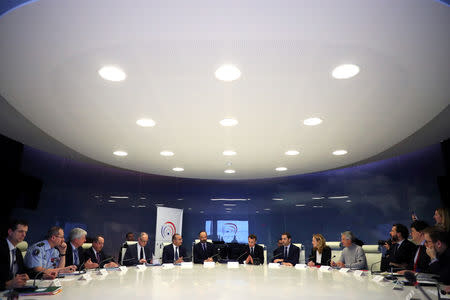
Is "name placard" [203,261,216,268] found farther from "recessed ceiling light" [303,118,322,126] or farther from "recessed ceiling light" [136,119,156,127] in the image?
"recessed ceiling light" [303,118,322,126]

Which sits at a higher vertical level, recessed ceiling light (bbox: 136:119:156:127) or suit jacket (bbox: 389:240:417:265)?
recessed ceiling light (bbox: 136:119:156:127)

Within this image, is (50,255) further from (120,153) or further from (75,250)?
(120,153)

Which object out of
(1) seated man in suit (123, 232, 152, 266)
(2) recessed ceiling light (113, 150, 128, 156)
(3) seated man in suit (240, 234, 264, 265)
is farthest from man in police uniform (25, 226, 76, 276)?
(3) seated man in suit (240, 234, 264, 265)

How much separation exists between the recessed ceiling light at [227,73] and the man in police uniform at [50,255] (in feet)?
9.30

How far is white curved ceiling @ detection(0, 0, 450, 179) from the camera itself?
2.11m

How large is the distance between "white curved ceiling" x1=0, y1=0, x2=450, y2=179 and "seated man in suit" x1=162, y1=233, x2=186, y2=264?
2.67 metres

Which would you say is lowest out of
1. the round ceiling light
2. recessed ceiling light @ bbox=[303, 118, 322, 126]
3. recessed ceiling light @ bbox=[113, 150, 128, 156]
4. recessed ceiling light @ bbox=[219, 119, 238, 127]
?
the round ceiling light

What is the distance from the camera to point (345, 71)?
2.89 meters

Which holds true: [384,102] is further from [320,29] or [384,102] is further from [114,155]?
[114,155]

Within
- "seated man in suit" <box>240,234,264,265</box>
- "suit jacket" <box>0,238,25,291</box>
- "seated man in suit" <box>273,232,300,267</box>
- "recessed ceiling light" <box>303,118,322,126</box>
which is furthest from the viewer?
"seated man in suit" <box>240,234,264,265</box>

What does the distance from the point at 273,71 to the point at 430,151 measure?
5.78 m

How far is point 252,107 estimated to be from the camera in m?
3.72

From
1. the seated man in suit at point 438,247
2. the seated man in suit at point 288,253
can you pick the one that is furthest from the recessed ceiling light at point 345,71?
the seated man in suit at point 288,253

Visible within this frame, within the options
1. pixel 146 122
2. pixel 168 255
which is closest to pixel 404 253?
pixel 146 122
